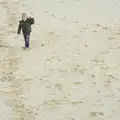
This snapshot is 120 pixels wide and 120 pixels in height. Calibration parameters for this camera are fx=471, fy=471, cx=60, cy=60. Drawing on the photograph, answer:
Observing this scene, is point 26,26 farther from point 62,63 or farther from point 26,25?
point 62,63

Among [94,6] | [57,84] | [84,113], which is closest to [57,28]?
[94,6]

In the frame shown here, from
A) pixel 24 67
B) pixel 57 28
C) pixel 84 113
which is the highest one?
pixel 57 28

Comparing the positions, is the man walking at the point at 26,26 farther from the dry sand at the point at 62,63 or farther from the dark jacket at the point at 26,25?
the dry sand at the point at 62,63

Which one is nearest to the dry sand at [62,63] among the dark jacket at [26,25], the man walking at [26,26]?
the man walking at [26,26]

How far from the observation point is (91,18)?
19953mm

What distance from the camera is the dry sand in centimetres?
1248

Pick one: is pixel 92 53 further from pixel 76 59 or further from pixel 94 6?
pixel 94 6

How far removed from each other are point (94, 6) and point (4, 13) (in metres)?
4.23

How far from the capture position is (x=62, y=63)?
15.3 metres

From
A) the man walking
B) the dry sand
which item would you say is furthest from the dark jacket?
the dry sand

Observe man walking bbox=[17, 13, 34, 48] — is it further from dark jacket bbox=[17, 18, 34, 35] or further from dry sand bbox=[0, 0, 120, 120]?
dry sand bbox=[0, 0, 120, 120]

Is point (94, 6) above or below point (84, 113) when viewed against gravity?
above

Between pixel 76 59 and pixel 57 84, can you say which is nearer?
pixel 57 84

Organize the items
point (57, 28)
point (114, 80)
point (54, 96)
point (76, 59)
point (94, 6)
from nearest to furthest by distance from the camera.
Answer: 1. point (54, 96)
2. point (114, 80)
3. point (76, 59)
4. point (57, 28)
5. point (94, 6)
